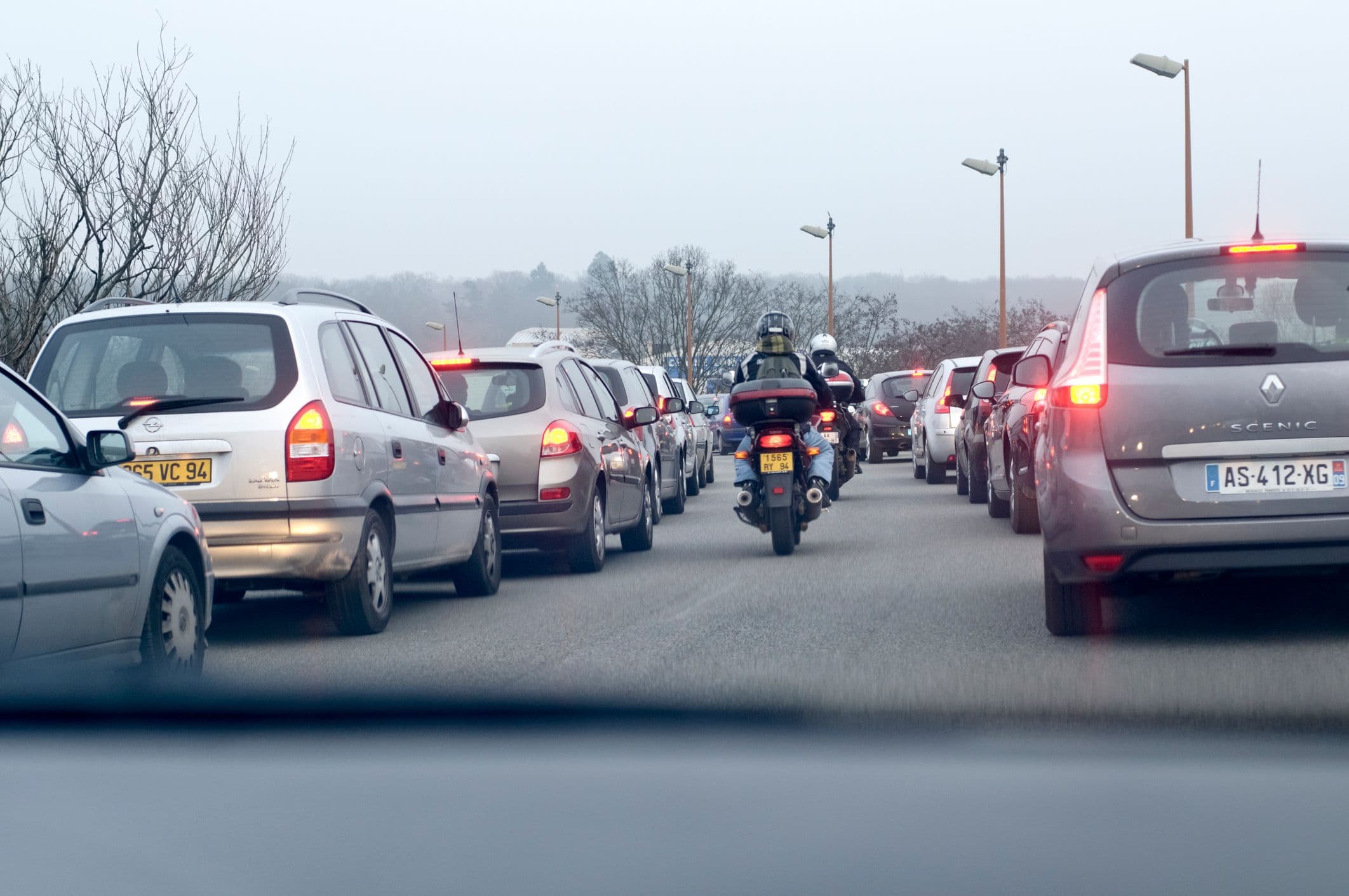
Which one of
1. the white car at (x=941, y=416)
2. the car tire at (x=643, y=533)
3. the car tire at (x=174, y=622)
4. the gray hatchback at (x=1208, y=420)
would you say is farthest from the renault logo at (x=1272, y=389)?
the white car at (x=941, y=416)

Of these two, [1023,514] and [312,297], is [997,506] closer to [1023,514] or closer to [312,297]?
[1023,514]

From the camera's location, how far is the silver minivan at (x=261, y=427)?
26.4ft

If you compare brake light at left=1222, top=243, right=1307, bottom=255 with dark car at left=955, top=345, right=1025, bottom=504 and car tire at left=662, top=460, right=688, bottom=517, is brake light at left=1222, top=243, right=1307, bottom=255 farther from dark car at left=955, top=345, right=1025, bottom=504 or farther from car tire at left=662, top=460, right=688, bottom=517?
car tire at left=662, top=460, right=688, bottom=517

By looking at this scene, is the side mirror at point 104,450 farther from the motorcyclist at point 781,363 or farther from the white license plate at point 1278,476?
the motorcyclist at point 781,363

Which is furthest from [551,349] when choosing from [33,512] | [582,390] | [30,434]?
[33,512]

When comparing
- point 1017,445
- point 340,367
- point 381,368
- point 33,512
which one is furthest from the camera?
point 1017,445

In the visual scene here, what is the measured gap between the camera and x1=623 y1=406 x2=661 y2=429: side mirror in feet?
45.4

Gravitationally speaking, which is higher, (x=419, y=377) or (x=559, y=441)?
(x=419, y=377)

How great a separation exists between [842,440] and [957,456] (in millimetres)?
4218

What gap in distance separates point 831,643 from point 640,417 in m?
6.30

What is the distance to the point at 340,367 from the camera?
28.7ft

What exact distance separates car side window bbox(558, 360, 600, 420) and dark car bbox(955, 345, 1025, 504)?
4169 mm

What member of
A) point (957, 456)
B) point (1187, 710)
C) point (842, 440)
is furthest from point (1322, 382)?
point (957, 456)

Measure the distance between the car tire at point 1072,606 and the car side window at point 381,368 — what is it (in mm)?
3637
